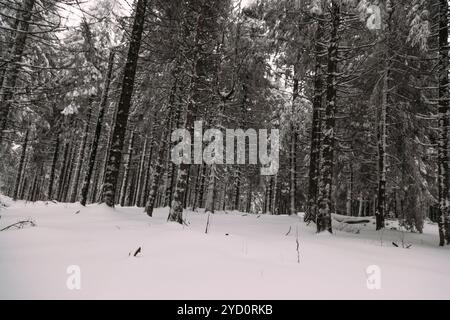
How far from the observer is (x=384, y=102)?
10.5 m

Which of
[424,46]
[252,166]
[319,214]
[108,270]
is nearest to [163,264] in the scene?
[108,270]

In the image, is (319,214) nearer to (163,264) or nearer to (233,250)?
(233,250)

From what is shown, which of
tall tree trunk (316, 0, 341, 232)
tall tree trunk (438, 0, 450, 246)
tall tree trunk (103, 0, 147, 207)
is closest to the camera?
tall tree trunk (438, 0, 450, 246)

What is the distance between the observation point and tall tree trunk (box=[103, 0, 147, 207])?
8.75m

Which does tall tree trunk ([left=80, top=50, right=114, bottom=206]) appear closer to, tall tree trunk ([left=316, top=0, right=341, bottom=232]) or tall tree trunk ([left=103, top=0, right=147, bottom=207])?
tall tree trunk ([left=103, top=0, right=147, bottom=207])

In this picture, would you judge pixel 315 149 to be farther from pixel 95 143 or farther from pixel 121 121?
pixel 95 143

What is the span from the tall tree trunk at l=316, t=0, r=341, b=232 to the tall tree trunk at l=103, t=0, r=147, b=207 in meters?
6.09

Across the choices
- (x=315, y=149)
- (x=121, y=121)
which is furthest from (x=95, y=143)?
(x=315, y=149)

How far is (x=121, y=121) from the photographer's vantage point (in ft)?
29.5

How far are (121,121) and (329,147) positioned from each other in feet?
21.0

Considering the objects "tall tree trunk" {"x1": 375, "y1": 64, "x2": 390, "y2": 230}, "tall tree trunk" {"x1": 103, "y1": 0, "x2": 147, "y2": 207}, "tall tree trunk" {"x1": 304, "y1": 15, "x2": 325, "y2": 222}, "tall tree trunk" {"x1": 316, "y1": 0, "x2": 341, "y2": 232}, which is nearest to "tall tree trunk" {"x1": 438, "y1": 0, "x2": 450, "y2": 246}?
"tall tree trunk" {"x1": 375, "y1": 64, "x2": 390, "y2": 230}
